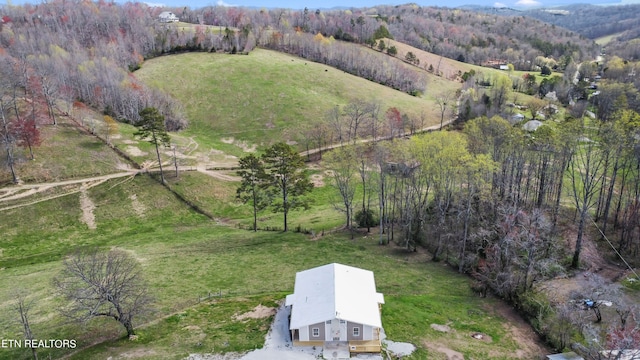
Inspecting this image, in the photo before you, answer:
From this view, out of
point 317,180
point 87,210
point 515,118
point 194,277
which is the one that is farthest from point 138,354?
point 515,118

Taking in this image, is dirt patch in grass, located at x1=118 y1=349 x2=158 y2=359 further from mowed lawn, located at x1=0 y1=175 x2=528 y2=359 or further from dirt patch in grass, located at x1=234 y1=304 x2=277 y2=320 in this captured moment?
dirt patch in grass, located at x1=234 y1=304 x2=277 y2=320

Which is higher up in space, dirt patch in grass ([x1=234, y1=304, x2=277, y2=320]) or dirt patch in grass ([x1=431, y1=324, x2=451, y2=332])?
dirt patch in grass ([x1=234, y1=304, x2=277, y2=320])

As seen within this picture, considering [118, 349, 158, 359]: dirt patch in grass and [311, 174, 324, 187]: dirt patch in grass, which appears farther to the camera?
[311, 174, 324, 187]: dirt patch in grass

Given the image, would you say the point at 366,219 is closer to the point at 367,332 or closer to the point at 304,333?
the point at 367,332

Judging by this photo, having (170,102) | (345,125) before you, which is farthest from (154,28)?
(345,125)

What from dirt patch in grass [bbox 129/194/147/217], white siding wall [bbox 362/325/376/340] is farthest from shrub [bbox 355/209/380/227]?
dirt patch in grass [bbox 129/194/147/217]

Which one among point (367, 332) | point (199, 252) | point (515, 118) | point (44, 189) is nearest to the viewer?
point (367, 332)
